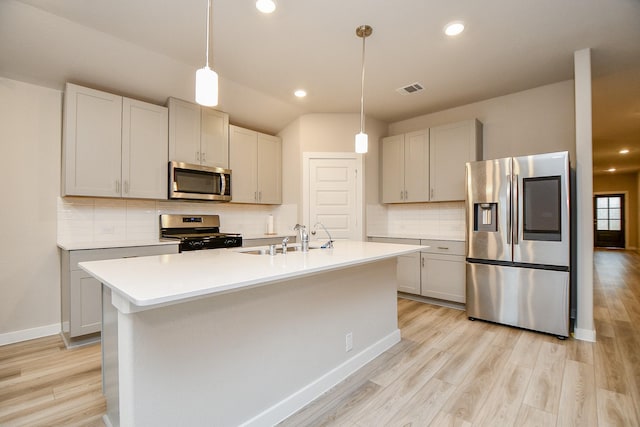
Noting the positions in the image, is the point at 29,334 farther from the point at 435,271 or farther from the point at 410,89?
the point at 410,89

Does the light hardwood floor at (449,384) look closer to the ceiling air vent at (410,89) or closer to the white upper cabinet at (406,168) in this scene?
the white upper cabinet at (406,168)

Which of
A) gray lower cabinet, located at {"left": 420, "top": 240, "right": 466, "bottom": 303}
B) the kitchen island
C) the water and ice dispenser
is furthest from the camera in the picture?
gray lower cabinet, located at {"left": 420, "top": 240, "right": 466, "bottom": 303}

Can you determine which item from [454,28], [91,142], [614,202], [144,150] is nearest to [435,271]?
[454,28]

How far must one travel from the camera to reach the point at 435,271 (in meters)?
3.86

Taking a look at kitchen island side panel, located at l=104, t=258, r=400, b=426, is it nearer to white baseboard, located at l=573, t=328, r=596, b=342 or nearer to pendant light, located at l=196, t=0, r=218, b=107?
pendant light, located at l=196, t=0, r=218, b=107

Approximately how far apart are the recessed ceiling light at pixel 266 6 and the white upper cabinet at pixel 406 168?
266 centimetres

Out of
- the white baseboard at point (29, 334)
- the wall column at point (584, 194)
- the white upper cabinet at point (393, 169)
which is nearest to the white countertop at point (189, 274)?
the white baseboard at point (29, 334)

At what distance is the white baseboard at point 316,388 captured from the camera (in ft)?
5.46

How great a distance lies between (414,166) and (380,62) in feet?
5.51

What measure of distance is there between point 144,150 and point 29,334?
2.03 m

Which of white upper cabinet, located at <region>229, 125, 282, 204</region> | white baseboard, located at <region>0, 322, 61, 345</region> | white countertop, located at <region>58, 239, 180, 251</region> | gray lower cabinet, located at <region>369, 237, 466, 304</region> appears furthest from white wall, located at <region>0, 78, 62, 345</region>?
gray lower cabinet, located at <region>369, 237, 466, 304</region>

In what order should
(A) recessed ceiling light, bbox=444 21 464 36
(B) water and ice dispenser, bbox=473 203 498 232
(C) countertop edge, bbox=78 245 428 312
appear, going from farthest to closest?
(B) water and ice dispenser, bbox=473 203 498 232 → (A) recessed ceiling light, bbox=444 21 464 36 → (C) countertop edge, bbox=78 245 428 312

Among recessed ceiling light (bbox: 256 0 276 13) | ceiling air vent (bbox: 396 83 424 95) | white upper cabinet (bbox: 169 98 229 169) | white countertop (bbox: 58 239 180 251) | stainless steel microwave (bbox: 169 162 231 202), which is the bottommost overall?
white countertop (bbox: 58 239 180 251)

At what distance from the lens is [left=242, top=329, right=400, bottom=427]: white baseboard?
5.46 feet
